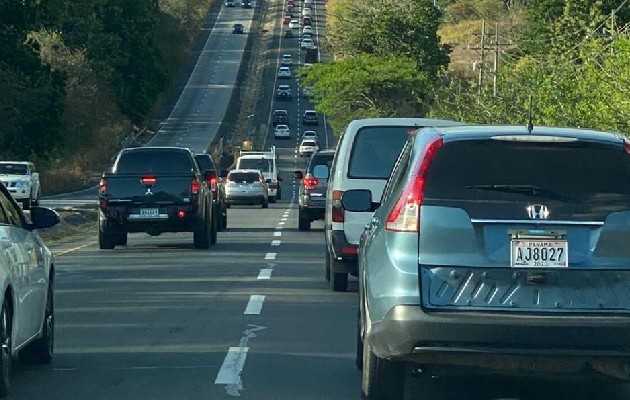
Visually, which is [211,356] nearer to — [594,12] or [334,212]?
[334,212]

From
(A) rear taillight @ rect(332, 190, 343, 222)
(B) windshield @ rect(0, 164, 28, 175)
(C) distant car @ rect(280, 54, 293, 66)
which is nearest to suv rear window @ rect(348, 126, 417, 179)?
(A) rear taillight @ rect(332, 190, 343, 222)

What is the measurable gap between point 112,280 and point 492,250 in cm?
1109

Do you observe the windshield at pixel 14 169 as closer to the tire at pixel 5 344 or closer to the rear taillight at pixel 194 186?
the rear taillight at pixel 194 186

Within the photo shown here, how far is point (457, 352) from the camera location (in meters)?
8.61

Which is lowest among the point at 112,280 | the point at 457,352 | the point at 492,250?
the point at 112,280

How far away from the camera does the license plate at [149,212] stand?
80.2 ft

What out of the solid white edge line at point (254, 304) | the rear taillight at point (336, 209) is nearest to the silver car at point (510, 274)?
the solid white edge line at point (254, 304)

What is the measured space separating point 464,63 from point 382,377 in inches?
3935

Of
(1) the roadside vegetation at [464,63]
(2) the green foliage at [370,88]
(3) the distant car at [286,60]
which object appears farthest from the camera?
(3) the distant car at [286,60]

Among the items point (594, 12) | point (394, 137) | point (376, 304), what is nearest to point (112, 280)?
point (394, 137)

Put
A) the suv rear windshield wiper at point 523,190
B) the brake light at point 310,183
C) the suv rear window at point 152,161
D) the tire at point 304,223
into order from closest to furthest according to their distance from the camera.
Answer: the suv rear windshield wiper at point 523,190 → the suv rear window at point 152,161 → the brake light at point 310,183 → the tire at point 304,223

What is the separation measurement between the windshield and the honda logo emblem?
40327mm

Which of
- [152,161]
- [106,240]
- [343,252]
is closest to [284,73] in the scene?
[152,161]

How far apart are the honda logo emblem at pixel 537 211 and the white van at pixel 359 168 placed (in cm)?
818
